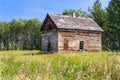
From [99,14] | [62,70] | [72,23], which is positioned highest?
[99,14]

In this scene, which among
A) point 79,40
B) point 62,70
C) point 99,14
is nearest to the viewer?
point 62,70

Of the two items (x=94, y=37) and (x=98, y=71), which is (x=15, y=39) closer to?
(x=94, y=37)

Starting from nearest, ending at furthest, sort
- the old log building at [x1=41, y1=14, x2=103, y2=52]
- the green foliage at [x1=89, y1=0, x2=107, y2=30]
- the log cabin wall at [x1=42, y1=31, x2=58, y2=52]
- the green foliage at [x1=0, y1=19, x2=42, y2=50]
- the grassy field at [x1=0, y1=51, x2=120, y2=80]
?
the grassy field at [x1=0, y1=51, x2=120, y2=80], the old log building at [x1=41, y1=14, x2=103, y2=52], the log cabin wall at [x1=42, y1=31, x2=58, y2=52], the green foliage at [x1=89, y1=0, x2=107, y2=30], the green foliage at [x1=0, y1=19, x2=42, y2=50]

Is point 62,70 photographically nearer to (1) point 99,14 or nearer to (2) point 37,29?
(1) point 99,14

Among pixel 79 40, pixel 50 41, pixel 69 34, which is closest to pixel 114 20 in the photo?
pixel 79 40

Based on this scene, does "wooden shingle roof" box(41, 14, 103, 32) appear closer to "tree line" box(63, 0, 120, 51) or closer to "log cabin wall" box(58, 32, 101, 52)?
"log cabin wall" box(58, 32, 101, 52)

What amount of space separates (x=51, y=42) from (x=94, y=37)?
614cm

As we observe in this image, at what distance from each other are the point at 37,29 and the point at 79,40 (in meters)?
51.3

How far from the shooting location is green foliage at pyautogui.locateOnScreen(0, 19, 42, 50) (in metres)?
86.4

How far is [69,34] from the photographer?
3419cm

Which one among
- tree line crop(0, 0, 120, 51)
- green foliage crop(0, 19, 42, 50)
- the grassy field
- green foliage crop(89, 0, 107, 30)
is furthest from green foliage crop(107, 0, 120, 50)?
the grassy field

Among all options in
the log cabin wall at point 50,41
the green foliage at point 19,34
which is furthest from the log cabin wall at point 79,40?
the green foliage at point 19,34

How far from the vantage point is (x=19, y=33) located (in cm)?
9256

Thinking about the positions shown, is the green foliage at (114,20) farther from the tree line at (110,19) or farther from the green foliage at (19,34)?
the green foliage at (19,34)
